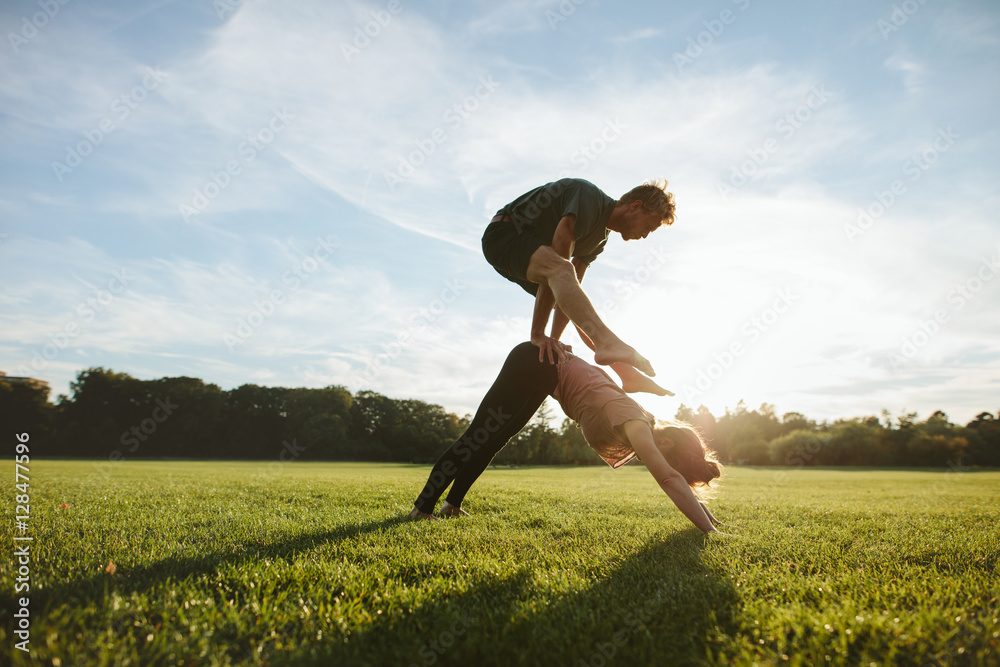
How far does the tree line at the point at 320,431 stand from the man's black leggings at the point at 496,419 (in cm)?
4516

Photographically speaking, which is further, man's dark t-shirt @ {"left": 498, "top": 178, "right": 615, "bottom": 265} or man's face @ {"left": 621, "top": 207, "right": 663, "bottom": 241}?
man's face @ {"left": 621, "top": 207, "right": 663, "bottom": 241}

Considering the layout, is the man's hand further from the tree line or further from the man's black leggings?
the tree line

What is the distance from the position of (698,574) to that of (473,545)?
128 cm

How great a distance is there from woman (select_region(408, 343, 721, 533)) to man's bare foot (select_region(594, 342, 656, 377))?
27cm

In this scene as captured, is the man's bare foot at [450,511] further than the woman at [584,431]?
Yes

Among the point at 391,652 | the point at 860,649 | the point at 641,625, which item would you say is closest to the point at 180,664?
the point at 391,652

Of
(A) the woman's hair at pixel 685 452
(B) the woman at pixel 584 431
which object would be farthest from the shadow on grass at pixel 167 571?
(A) the woman's hair at pixel 685 452

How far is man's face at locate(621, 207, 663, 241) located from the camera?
4.29 m

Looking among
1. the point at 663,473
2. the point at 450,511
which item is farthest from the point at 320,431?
the point at 663,473

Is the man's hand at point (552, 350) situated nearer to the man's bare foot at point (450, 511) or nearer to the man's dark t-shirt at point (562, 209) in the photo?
the man's dark t-shirt at point (562, 209)

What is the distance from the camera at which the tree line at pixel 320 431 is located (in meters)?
52.0

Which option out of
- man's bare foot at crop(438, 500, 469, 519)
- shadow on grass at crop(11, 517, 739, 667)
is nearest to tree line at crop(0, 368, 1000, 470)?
man's bare foot at crop(438, 500, 469, 519)

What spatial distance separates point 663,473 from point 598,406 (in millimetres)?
616

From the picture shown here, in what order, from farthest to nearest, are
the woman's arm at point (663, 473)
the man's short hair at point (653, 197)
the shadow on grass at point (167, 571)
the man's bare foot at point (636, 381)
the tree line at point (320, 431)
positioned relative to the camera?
the tree line at point (320, 431) < the man's short hair at point (653, 197) < the man's bare foot at point (636, 381) < the woman's arm at point (663, 473) < the shadow on grass at point (167, 571)
